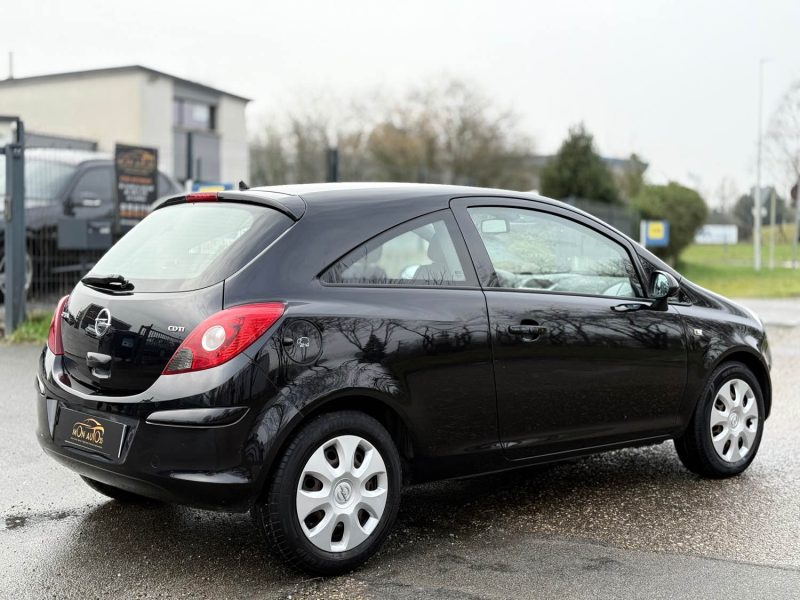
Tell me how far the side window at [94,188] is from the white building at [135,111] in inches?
751

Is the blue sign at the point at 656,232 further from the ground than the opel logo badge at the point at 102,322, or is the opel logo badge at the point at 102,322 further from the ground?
the blue sign at the point at 656,232

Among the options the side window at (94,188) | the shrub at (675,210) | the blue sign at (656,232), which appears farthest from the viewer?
the shrub at (675,210)

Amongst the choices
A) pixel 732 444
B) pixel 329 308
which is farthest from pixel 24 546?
pixel 732 444

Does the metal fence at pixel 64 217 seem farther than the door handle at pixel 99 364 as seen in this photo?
Yes

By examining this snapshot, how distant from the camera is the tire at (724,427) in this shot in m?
5.19

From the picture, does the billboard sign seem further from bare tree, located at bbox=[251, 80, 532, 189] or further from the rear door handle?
bare tree, located at bbox=[251, 80, 532, 189]

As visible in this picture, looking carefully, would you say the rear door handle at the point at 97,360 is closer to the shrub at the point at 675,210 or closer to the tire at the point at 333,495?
the tire at the point at 333,495

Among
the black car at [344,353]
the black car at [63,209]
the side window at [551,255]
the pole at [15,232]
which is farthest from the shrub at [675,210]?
the black car at [344,353]

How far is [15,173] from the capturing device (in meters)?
10.0

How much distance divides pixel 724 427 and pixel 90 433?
3.38 meters

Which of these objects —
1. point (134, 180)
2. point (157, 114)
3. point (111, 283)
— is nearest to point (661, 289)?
point (111, 283)

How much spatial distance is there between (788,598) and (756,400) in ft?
6.64

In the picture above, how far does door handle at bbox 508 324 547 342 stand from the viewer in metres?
4.25

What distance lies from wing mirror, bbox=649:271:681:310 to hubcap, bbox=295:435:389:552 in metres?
1.85
